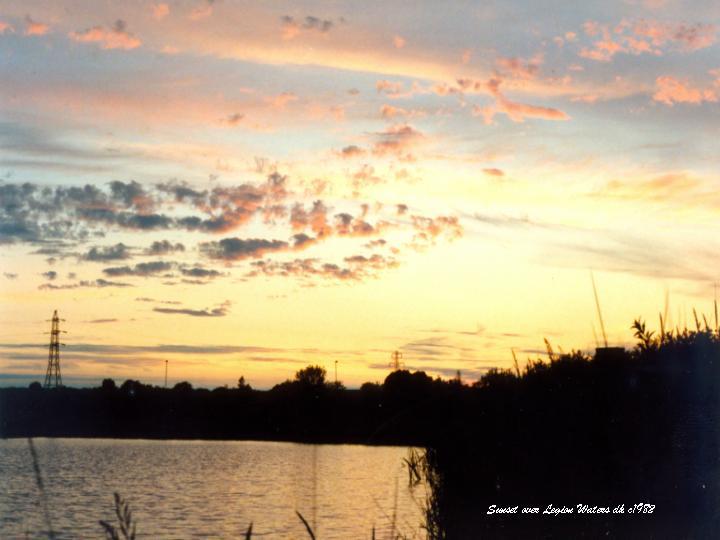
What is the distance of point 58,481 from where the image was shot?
59.5 m

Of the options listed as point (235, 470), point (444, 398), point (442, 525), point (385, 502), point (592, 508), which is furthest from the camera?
point (235, 470)

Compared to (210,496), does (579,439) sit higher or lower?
higher

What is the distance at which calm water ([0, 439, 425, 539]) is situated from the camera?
35.7m

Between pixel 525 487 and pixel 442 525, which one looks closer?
pixel 525 487

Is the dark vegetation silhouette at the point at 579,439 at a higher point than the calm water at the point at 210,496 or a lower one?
higher

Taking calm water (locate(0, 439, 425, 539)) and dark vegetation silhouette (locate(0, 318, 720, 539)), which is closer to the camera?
dark vegetation silhouette (locate(0, 318, 720, 539))

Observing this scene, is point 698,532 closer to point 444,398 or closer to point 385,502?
point 444,398

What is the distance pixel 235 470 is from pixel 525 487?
182 ft

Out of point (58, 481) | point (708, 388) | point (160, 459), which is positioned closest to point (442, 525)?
point (708, 388)

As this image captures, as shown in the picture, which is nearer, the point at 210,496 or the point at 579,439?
the point at 579,439

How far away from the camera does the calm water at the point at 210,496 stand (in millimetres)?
35719

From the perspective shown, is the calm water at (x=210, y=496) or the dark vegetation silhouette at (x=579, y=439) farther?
the calm water at (x=210, y=496)

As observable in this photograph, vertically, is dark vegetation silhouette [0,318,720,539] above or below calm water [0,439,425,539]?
above

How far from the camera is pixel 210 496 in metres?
51.1
